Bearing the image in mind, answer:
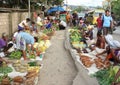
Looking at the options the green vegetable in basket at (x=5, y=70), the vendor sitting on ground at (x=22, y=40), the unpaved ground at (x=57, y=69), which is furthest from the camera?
the vendor sitting on ground at (x=22, y=40)

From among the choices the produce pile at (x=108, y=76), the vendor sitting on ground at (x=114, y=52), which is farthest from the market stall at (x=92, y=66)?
the vendor sitting on ground at (x=114, y=52)

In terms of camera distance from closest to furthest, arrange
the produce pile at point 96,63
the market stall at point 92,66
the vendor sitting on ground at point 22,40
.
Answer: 1. the market stall at point 92,66
2. the produce pile at point 96,63
3. the vendor sitting on ground at point 22,40

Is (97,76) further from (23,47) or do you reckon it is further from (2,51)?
(2,51)

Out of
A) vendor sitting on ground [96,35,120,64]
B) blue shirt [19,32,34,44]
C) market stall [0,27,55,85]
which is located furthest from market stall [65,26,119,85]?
blue shirt [19,32,34,44]

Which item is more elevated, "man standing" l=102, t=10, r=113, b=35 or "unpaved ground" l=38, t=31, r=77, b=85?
"man standing" l=102, t=10, r=113, b=35

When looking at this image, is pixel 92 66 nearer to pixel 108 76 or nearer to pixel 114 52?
pixel 114 52

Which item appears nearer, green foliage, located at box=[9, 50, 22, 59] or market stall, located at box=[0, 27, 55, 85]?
market stall, located at box=[0, 27, 55, 85]

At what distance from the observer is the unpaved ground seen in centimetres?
898

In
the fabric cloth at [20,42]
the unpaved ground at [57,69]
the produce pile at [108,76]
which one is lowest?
the unpaved ground at [57,69]

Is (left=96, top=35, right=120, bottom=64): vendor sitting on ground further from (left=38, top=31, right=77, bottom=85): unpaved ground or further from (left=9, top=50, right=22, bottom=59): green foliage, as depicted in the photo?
(left=9, top=50, right=22, bottom=59): green foliage

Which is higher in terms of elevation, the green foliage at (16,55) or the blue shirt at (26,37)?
the blue shirt at (26,37)

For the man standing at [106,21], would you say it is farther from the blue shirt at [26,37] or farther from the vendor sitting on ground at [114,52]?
the vendor sitting on ground at [114,52]

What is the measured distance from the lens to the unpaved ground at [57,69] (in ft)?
29.4

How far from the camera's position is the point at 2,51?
13273 mm
